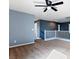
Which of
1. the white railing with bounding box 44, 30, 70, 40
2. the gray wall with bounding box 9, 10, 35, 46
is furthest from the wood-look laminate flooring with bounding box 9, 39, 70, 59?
the white railing with bounding box 44, 30, 70, 40

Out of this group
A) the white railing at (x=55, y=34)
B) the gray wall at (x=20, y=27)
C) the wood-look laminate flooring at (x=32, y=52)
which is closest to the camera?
the wood-look laminate flooring at (x=32, y=52)

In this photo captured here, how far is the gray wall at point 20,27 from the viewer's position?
19.6 feet

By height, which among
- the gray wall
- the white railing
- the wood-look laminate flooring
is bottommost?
the wood-look laminate flooring

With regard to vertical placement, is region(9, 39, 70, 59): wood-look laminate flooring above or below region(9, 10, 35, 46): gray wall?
below

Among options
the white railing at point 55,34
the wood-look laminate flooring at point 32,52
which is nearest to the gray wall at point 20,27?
the wood-look laminate flooring at point 32,52

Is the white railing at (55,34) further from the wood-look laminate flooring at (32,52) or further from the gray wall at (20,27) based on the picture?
the wood-look laminate flooring at (32,52)

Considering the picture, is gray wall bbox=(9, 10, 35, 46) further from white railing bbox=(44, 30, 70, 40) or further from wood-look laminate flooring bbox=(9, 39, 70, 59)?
white railing bbox=(44, 30, 70, 40)

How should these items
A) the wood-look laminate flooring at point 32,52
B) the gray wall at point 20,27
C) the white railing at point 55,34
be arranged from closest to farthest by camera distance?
the wood-look laminate flooring at point 32,52 → the gray wall at point 20,27 → the white railing at point 55,34

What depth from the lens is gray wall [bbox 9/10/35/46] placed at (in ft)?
19.6

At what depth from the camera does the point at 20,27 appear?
21.7 feet
